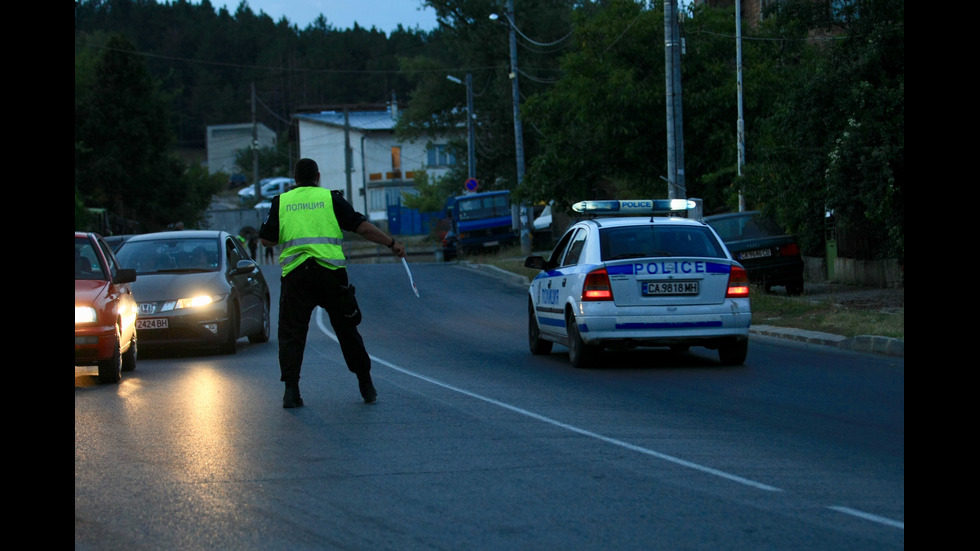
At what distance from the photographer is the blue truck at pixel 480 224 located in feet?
161

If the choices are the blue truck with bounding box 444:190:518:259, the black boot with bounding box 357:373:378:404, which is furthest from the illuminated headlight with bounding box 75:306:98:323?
the blue truck with bounding box 444:190:518:259

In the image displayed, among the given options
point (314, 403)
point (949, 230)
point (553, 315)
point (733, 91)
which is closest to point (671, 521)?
point (949, 230)

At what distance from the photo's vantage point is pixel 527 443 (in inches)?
319

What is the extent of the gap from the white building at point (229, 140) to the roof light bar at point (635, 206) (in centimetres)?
11232

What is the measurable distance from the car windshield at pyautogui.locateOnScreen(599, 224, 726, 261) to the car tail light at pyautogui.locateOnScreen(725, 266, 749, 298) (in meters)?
0.25

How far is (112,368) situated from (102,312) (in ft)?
1.99

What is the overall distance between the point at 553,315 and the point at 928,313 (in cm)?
639

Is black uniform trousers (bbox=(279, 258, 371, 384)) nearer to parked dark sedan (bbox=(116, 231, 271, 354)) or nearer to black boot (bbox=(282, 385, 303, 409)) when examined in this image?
black boot (bbox=(282, 385, 303, 409))

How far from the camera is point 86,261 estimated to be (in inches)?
500

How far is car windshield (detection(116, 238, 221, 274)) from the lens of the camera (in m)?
16.2

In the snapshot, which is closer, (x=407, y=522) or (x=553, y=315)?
(x=407, y=522)

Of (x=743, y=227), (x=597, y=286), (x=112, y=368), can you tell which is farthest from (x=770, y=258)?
(x=112, y=368)
